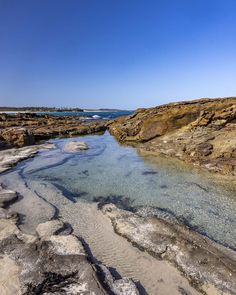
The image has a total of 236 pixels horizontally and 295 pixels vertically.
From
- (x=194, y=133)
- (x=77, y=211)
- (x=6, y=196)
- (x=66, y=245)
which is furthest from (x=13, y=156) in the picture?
(x=194, y=133)

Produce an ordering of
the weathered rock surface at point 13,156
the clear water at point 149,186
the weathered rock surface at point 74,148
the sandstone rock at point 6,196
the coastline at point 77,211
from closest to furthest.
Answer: the coastline at point 77,211
the clear water at point 149,186
the sandstone rock at point 6,196
the weathered rock surface at point 13,156
the weathered rock surface at point 74,148

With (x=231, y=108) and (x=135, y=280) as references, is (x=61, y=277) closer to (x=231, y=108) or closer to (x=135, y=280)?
(x=135, y=280)

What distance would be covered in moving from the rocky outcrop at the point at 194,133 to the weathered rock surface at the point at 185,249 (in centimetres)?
866

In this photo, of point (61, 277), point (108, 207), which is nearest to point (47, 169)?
point (108, 207)

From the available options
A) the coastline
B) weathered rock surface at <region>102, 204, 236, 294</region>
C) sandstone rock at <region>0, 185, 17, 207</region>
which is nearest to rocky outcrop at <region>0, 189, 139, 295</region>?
the coastline

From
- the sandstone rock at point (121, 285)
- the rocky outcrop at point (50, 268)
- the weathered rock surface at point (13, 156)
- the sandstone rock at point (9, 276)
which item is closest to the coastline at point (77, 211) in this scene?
the sandstone rock at point (121, 285)

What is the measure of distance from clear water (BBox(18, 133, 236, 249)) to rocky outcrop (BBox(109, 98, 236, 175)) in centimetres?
203

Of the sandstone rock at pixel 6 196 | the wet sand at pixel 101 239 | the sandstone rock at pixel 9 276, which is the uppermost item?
the sandstone rock at pixel 9 276

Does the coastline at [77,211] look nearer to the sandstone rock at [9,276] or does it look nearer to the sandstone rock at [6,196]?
the sandstone rock at [6,196]

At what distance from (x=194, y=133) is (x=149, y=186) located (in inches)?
433

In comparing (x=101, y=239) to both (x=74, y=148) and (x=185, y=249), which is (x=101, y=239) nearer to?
(x=185, y=249)

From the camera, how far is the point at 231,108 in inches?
867

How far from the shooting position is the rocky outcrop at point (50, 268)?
526cm

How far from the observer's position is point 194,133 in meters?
22.3
